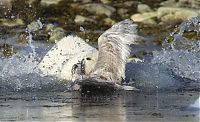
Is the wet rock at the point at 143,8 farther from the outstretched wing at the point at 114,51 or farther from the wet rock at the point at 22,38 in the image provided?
the outstretched wing at the point at 114,51

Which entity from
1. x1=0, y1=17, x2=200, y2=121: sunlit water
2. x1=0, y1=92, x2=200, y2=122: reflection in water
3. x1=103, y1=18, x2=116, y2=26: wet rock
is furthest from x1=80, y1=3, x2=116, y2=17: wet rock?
x1=0, y1=92, x2=200, y2=122: reflection in water

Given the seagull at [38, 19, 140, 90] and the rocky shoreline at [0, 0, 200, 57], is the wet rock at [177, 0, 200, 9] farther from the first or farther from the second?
the seagull at [38, 19, 140, 90]

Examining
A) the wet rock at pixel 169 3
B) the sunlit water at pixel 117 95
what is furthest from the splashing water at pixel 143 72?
the wet rock at pixel 169 3

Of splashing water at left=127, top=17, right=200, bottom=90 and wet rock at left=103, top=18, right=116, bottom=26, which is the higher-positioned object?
wet rock at left=103, top=18, right=116, bottom=26

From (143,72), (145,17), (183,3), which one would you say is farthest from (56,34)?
(143,72)

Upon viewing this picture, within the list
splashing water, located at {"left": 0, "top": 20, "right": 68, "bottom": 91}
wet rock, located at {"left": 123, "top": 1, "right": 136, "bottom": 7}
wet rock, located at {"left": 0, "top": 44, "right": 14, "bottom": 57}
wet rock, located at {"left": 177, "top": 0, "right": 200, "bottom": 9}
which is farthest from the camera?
wet rock, located at {"left": 123, "top": 1, "right": 136, "bottom": 7}

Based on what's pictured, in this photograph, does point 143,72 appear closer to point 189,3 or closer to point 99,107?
point 99,107
